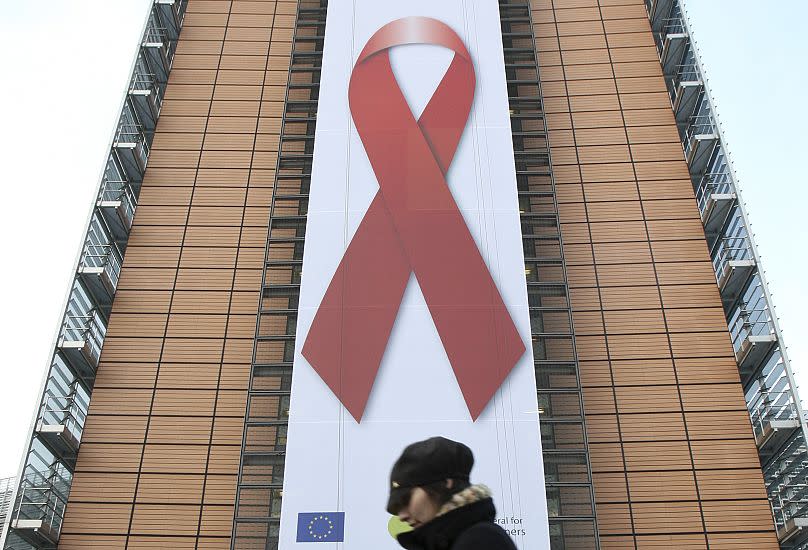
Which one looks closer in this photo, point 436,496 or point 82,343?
point 436,496

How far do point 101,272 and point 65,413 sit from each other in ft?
12.3

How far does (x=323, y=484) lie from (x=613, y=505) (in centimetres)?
671

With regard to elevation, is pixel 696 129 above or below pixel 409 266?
above

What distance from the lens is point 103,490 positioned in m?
20.4

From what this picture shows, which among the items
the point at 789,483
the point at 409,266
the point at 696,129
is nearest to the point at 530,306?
the point at 409,266

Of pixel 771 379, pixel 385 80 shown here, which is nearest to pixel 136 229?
pixel 385 80

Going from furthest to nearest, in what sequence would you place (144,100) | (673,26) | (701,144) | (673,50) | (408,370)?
(673,26) < (673,50) < (144,100) < (701,144) < (408,370)

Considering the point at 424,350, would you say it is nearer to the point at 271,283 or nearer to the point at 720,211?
the point at 271,283

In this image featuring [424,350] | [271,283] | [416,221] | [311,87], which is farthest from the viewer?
[311,87]

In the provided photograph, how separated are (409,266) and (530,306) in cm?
354

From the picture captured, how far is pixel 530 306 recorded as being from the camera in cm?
2208

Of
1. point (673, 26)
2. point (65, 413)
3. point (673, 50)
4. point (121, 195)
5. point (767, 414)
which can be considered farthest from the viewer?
point (673, 26)

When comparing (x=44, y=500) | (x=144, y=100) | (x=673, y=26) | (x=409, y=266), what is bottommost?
(x=44, y=500)

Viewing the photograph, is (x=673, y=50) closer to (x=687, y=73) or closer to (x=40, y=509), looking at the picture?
(x=687, y=73)
